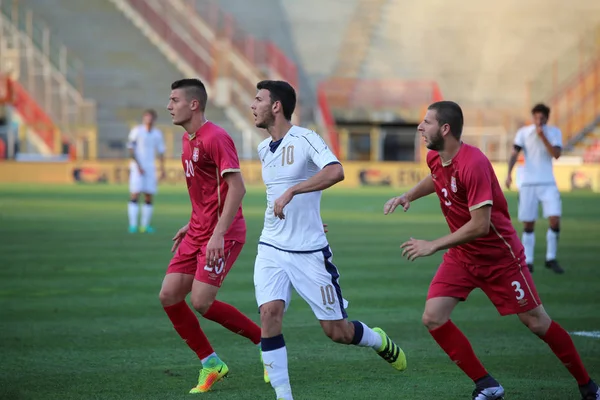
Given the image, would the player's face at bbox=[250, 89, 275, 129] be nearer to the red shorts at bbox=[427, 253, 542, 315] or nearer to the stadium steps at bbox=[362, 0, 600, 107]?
the red shorts at bbox=[427, 253, 542, 315]

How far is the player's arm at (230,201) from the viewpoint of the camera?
21.5ft

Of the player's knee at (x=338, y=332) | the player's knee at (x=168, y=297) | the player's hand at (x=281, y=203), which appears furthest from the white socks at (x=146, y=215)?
the player's hand at (x=281, y=203)

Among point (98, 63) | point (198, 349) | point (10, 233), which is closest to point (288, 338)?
point (198, 349)

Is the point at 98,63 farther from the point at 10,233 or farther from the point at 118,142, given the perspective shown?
the point at 10,233

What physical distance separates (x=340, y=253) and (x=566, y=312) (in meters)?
5.47

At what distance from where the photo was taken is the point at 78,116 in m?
41.1

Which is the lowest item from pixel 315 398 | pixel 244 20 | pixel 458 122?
pixel 315 398

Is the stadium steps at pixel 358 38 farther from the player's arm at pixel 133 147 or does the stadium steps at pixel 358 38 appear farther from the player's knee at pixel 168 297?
the player's knee at pixel 168 297

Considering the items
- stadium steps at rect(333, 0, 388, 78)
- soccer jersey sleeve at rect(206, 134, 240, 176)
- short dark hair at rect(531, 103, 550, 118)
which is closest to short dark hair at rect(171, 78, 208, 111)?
soccer jersey sleeve at rect(206, 134, 240, 176)

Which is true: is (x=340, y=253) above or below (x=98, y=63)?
below

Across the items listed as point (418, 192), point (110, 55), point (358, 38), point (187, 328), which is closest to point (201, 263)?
point (187, 328)

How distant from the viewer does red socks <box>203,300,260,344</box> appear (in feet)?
23.5

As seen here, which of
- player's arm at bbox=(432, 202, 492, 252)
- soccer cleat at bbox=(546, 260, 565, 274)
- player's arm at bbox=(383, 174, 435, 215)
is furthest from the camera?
soccer cleat at bbox=(546, 260, 565, 274)

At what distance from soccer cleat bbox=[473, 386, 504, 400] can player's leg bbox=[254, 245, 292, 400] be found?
4.03 feet
